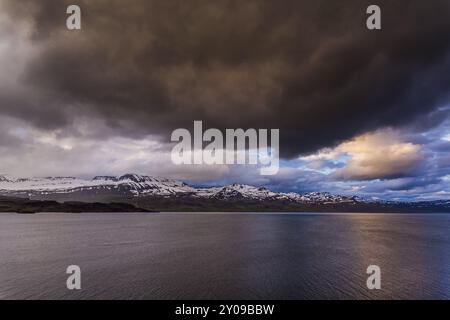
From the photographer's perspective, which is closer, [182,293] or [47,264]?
[182,293]

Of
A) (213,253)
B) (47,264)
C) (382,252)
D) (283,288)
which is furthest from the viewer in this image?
(382,252)

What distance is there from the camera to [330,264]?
201 ft

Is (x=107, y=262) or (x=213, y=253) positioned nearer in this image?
(x=107, y=262)

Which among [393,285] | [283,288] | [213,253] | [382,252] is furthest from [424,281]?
[213,253]
